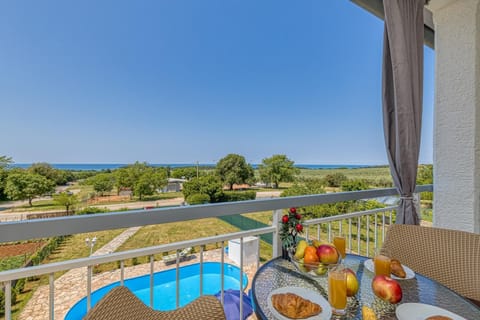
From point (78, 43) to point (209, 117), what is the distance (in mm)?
1175

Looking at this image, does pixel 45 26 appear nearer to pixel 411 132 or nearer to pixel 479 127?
pixel 411 132

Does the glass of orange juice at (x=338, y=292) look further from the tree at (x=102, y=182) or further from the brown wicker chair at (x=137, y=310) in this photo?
the tree at (x=102, y=182)

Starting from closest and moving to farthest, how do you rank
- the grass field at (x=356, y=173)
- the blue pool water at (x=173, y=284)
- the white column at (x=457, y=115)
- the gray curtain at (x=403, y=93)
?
the gray curtain at (x=403, y=93) < the white column at (x=457, y=115) < the grass field at (x=356, y=173) < the blue pool water at (x=173, y=284)

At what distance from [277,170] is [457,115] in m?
1.75

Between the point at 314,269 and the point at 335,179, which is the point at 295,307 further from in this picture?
the point at 335,179

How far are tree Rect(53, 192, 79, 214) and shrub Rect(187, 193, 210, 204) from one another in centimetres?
64

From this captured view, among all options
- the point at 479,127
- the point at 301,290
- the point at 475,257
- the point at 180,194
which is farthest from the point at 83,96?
the point at 479,127

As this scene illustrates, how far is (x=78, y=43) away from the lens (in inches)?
64.3

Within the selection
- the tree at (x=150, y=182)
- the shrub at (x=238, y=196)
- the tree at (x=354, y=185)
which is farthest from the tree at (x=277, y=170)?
the tree at (x=150, y=182)

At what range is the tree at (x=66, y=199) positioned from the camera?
49.6 inches

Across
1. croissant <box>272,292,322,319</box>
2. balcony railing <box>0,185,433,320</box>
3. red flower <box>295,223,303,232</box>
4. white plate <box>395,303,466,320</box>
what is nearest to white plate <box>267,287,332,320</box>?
croissant <box>272,292,322,319</box>

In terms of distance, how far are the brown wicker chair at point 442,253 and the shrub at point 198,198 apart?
121 centimetres

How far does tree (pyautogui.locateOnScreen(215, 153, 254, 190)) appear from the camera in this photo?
185 centimetres

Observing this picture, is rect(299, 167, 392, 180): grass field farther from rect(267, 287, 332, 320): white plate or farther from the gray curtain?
rect(267, 287, 332, 320): white plate
